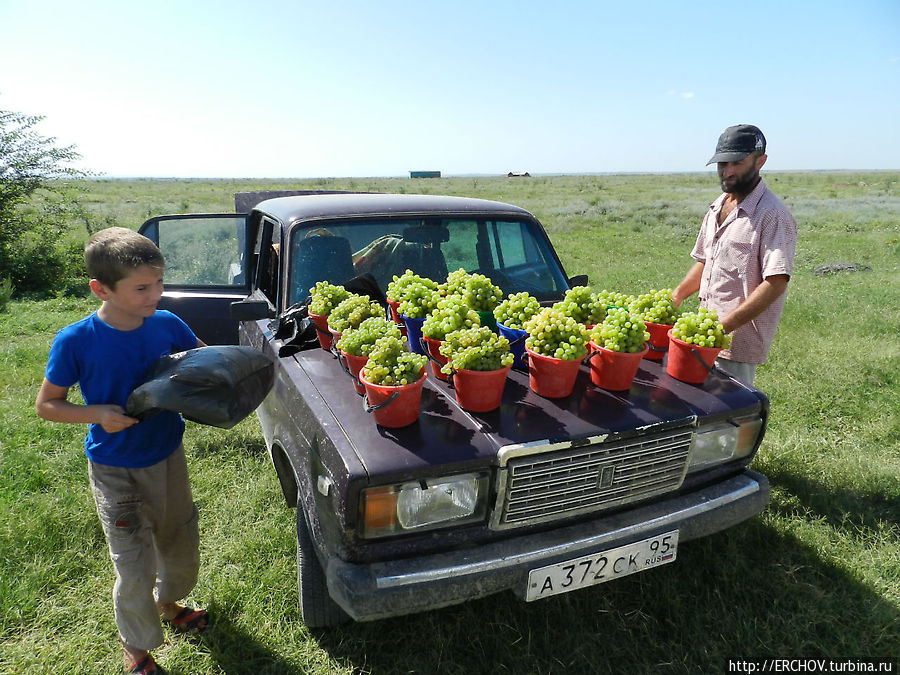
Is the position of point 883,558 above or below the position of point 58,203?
below

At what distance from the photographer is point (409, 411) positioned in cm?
198

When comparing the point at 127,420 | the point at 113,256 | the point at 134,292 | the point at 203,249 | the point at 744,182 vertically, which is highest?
the point at 744,182

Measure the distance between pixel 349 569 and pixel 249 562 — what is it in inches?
49.4

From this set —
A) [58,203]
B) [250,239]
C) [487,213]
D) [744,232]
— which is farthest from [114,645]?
[58,203]

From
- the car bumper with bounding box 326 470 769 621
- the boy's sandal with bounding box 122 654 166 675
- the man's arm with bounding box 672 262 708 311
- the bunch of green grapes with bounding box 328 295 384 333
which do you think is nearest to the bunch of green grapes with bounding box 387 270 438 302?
the bunch of green grapes with bounding box 328 295 384 333

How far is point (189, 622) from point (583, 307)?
7.94ft

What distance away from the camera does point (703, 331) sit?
96.3 inches

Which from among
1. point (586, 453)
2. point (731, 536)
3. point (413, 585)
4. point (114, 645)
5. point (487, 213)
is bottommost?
point (114, 645)

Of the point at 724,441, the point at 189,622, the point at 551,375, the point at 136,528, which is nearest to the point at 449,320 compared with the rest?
the point at 551,375

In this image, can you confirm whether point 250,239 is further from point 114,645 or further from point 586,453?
point 586,453

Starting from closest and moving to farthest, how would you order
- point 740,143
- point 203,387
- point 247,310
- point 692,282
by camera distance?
1. point 203,387
2. point 247,310
3. point 740,143
4. point 692,282

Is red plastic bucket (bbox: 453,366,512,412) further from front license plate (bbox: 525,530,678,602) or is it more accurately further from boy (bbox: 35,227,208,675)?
boy (bbox: 35,227,208,675)

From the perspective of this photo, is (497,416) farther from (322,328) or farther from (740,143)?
(740,143)

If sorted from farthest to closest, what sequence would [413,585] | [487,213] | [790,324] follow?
[790,324], [487,213], [413,585]
